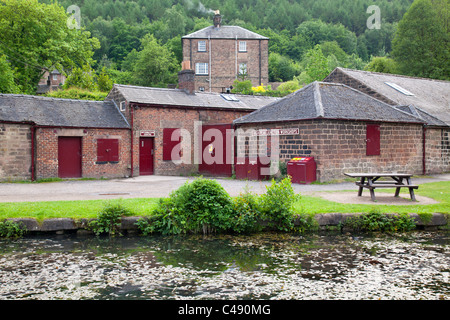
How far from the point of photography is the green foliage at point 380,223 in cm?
894

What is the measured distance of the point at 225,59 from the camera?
52656mm

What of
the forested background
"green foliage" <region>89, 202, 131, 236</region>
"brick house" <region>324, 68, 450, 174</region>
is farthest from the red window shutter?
the forested background

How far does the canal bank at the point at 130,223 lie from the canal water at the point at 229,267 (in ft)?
0.88

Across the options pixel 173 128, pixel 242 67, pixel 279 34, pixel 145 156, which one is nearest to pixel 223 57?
pixel 242 67

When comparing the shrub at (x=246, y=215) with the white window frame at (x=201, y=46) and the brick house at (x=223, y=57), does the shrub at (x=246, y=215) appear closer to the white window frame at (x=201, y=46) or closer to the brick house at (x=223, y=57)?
the brick house at (x=223, y=57)

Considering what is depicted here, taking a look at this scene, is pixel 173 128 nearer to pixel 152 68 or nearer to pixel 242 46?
pixel 152 68

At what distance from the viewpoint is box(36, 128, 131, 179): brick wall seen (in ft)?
62.3

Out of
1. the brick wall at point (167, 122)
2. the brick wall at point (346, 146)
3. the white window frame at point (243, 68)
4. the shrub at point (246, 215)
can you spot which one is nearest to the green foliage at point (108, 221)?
the shrub at point (246, 215)

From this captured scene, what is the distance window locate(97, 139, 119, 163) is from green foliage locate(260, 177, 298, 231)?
13481mm

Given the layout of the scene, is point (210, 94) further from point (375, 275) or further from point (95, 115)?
point (375, 275)

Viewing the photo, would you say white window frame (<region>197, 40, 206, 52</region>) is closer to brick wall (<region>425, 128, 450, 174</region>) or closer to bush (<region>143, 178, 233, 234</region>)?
brick wall (<region>425, 128, 450, 174</region>)

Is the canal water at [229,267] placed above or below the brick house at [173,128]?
below

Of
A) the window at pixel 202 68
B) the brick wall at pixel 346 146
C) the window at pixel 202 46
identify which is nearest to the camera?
the brick wall at pixel 346 146

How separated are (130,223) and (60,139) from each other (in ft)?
41.4
